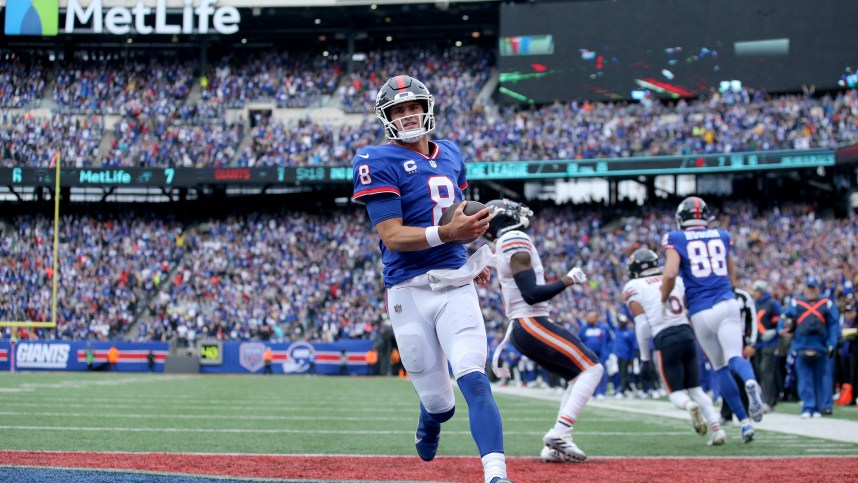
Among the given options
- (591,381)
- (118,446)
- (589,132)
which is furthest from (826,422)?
(589,132)

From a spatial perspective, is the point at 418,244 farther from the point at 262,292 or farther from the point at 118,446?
the point at 262,292

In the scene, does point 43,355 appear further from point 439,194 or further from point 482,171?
point 439,194

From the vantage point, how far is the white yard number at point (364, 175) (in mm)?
5074

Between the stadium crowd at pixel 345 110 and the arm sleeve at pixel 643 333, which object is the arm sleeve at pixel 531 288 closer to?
the arm sleeve at pixel 643 333

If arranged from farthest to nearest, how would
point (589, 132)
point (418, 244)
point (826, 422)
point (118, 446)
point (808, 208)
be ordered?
point (589, 132), point (808, 208), point (826, 422), point (118, 446), point (418, 244)

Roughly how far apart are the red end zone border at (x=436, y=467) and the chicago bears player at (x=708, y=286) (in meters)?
1.70

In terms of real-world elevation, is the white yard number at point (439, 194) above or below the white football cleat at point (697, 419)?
above

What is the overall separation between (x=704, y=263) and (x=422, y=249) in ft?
14.1

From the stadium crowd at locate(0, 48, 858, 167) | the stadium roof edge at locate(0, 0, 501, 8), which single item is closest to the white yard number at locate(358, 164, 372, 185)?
the stadium crowd at locate(0, 48, 858, 167)

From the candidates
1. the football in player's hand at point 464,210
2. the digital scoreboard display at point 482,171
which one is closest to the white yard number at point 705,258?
the football in player's hand at point 464,210

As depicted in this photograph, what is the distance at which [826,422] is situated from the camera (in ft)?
35.3

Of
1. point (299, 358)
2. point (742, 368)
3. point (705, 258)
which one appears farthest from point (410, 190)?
point (299, 358)

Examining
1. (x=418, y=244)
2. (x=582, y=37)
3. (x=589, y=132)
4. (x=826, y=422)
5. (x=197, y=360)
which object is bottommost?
(x=197, y=360)

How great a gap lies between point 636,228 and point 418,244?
26.8m
